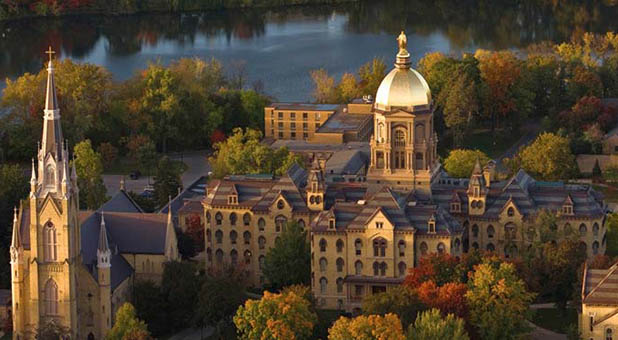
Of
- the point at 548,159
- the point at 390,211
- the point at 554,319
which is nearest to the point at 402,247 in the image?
the point at 390,211

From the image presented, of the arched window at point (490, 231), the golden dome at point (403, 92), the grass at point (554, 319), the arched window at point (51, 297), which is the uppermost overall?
the golden dome at point (403, 92)

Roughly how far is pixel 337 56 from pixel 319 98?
112ft

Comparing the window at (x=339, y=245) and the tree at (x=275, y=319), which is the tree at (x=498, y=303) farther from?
the window at (x=339, y=245)

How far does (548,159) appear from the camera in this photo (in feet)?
421

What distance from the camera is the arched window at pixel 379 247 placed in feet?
350

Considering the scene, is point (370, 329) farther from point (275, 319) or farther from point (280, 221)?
point (280, 221)

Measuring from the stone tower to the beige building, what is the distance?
27603 mm

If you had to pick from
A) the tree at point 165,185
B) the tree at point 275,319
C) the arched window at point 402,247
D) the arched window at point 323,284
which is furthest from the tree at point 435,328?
the tree at point 165,185

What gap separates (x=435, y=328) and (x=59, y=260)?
21.3 metres

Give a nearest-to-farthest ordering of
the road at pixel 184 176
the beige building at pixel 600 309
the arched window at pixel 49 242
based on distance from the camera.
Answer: the beige building at pixel 600 309 < the arched window at pixel 49 242 < the road at pixel 184 176

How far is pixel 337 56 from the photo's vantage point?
630ft

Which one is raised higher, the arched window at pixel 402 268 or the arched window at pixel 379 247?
the arched window at pixel 379 247

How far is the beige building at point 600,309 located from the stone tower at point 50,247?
27.6 m

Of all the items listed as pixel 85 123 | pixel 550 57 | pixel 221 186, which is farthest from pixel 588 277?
pixel 550 57
